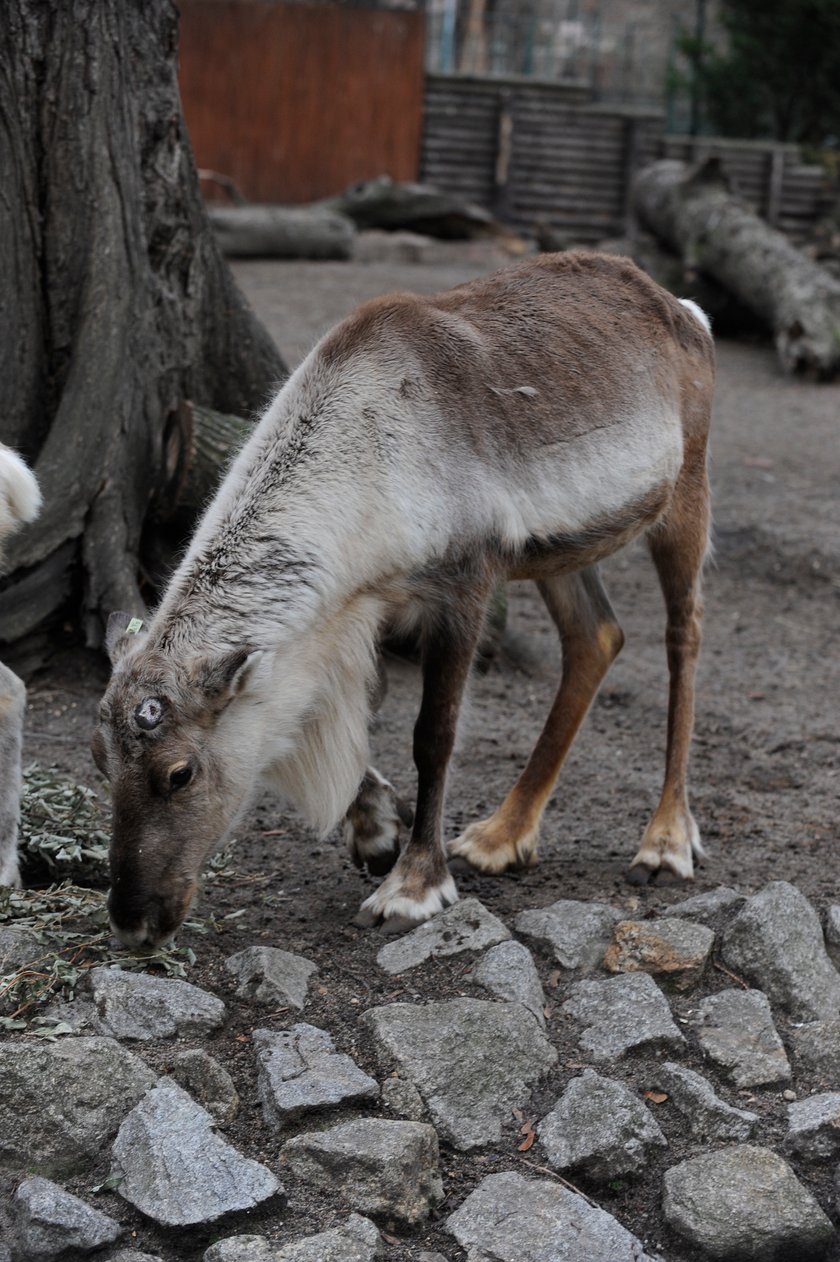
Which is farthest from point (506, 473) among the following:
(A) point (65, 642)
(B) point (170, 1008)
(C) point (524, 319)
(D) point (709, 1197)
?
(A) point (65, 642)

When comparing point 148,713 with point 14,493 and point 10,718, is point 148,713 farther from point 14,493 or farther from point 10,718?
point 14,493

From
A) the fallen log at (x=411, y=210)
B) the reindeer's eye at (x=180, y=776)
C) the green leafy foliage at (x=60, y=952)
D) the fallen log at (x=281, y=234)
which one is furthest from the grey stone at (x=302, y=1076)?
the fallen log at (x=411, y=210)

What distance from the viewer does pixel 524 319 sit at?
158 inches

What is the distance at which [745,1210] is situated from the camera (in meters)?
2.88

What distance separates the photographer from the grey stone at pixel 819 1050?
10.9ft

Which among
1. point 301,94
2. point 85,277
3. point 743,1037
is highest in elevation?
point 301,94

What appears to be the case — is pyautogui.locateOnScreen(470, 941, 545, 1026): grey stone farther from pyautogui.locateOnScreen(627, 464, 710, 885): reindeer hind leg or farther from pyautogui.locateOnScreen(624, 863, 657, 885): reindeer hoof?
pyautogui.locateOnScreen(627, 464, 710, 885): reindeer hind leg

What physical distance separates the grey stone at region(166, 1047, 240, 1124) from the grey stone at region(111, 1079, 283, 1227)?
108 millimetres

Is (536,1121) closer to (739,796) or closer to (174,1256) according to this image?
(174,1256)

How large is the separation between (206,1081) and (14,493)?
1641mm

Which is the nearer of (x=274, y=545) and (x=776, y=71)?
(x=274, y=545)

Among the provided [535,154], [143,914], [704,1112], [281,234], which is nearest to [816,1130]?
[704,1112]

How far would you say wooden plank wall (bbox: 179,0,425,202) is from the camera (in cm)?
1733

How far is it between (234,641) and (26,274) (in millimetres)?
2391
